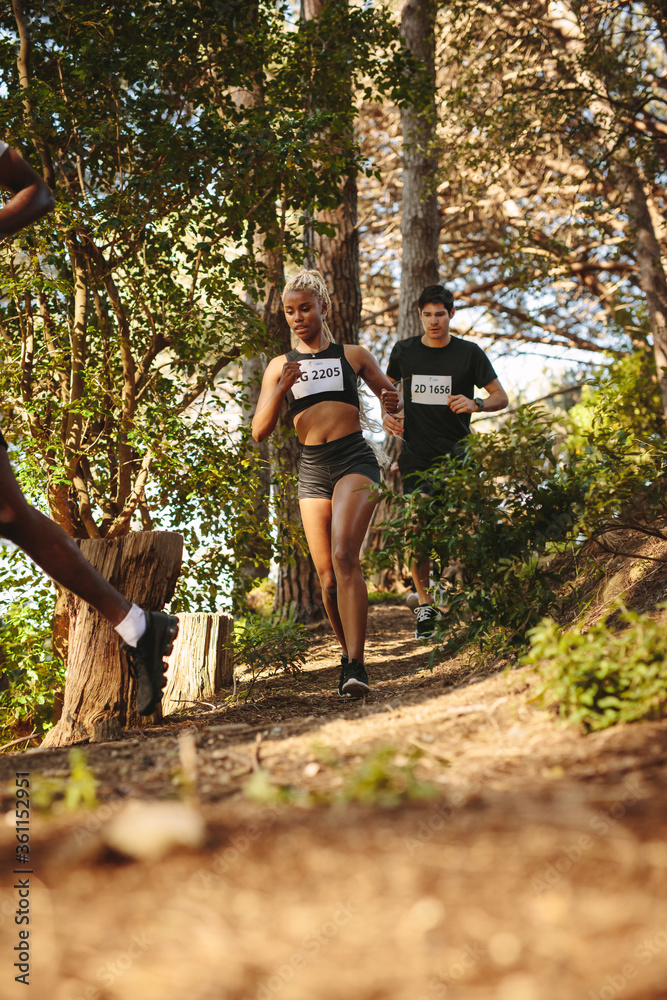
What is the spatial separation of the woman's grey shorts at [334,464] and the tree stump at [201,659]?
132 centimetres

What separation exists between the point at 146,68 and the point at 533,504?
3763mm

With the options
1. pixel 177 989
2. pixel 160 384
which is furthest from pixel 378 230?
pixel 177 989

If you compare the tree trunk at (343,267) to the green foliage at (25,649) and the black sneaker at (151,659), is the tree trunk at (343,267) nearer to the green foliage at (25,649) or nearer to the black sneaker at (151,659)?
the green foliage at (25,649)

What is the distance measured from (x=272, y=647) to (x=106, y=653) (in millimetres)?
1296

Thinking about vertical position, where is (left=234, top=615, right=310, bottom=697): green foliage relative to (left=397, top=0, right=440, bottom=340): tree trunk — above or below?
below

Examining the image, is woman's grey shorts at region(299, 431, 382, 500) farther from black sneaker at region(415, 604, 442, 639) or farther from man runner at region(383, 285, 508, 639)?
black sneaker at region(415, 604, 442, 639)

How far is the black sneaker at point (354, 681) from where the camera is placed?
394 centimetres

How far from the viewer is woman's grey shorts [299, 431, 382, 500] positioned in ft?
14.1

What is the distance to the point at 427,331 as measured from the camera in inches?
211

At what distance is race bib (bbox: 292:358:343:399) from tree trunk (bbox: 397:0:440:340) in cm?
546

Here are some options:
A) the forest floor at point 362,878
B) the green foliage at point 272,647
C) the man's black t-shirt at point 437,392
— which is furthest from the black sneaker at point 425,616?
the forest floor at point 362,878

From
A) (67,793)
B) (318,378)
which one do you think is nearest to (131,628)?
(67,793)

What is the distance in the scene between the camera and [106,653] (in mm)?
3918

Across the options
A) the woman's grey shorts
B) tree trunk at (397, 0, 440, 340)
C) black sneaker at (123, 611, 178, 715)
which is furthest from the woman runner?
tree trunk at (397, 0, 440, 340)
